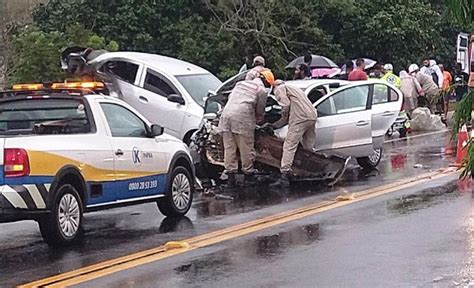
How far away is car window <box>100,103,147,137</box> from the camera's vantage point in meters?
11.9

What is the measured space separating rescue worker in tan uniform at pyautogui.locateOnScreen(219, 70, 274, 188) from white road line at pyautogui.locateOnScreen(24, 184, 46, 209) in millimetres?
5765

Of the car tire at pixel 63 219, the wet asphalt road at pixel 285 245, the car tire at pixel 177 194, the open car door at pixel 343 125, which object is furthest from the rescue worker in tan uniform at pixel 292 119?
the car tire at pixel 63 219

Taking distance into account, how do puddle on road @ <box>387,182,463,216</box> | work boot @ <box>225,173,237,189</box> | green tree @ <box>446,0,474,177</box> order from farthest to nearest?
work boot @ <box>225,173,237,189</box>, puddle on road @ <box>387,182,463,216</box>, green tree @ <box>446,0,474,177</box>

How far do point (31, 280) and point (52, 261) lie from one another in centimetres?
102

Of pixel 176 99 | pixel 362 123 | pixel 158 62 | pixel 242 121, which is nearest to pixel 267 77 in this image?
pixel 242 121

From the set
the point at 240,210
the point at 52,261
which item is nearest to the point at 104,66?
the point at 240,210

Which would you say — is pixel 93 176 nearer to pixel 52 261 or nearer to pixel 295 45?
pixel 52 261

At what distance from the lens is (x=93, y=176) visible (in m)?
11.3

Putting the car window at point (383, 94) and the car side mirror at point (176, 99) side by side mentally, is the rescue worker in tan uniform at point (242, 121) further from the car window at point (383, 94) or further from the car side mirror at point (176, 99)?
the car window at point (383, 94)

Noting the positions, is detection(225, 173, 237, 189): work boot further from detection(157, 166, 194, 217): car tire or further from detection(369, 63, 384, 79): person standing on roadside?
detection(369, 63, 384, 79): person standing on roadside

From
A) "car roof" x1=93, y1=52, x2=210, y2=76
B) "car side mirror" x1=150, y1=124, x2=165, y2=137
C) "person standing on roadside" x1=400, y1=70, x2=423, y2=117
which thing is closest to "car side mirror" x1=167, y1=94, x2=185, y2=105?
"car roof" x1=93, y1=52, x2=210, y2=76

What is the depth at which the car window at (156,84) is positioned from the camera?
18703 millimetres

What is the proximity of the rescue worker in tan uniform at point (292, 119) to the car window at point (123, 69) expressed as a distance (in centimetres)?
404

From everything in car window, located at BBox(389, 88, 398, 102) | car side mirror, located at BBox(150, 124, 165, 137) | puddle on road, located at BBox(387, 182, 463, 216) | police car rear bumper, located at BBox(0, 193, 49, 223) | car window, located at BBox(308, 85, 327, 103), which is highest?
car window, located at BBox(308, 85, 327, 103)
